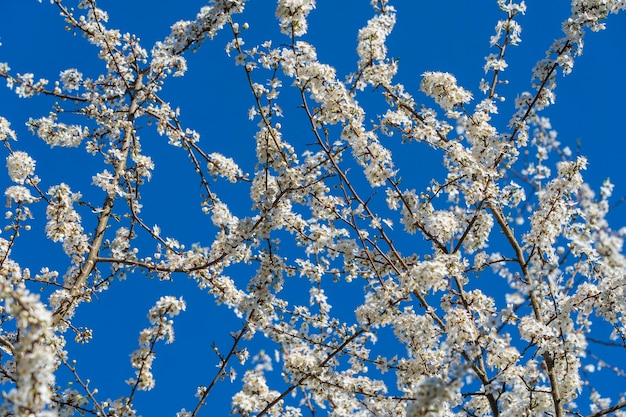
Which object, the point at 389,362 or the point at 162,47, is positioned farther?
the point at 162,47

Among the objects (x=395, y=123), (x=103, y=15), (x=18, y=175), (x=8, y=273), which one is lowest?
(x=8, y=273)

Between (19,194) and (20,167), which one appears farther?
(20,167)

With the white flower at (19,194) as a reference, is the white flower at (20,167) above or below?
above

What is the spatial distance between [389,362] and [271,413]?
159 centimetres

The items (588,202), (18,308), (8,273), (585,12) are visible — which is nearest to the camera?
(18,308)

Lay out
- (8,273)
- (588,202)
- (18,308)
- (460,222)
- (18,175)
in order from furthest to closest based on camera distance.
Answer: (460,222) < (18,175) < (8,273) < (588,202) < (18,308)

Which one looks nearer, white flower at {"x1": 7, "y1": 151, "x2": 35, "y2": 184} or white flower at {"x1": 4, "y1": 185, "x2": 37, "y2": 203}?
white flower at {"x1": 4, "y1": 185, "x2": 37, "y2": 203}

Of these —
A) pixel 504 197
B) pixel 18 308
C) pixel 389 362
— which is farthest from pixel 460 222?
pixel 18 308

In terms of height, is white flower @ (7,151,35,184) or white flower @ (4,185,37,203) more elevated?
white flower @ (7,151,35,184)

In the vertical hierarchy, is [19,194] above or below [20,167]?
below

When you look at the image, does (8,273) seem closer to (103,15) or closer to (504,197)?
(103,15)

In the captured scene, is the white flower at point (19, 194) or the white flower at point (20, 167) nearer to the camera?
the white flower at point (19, 194)

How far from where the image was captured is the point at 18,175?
25.3 ft

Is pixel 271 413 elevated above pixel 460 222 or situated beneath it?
situated beneath
